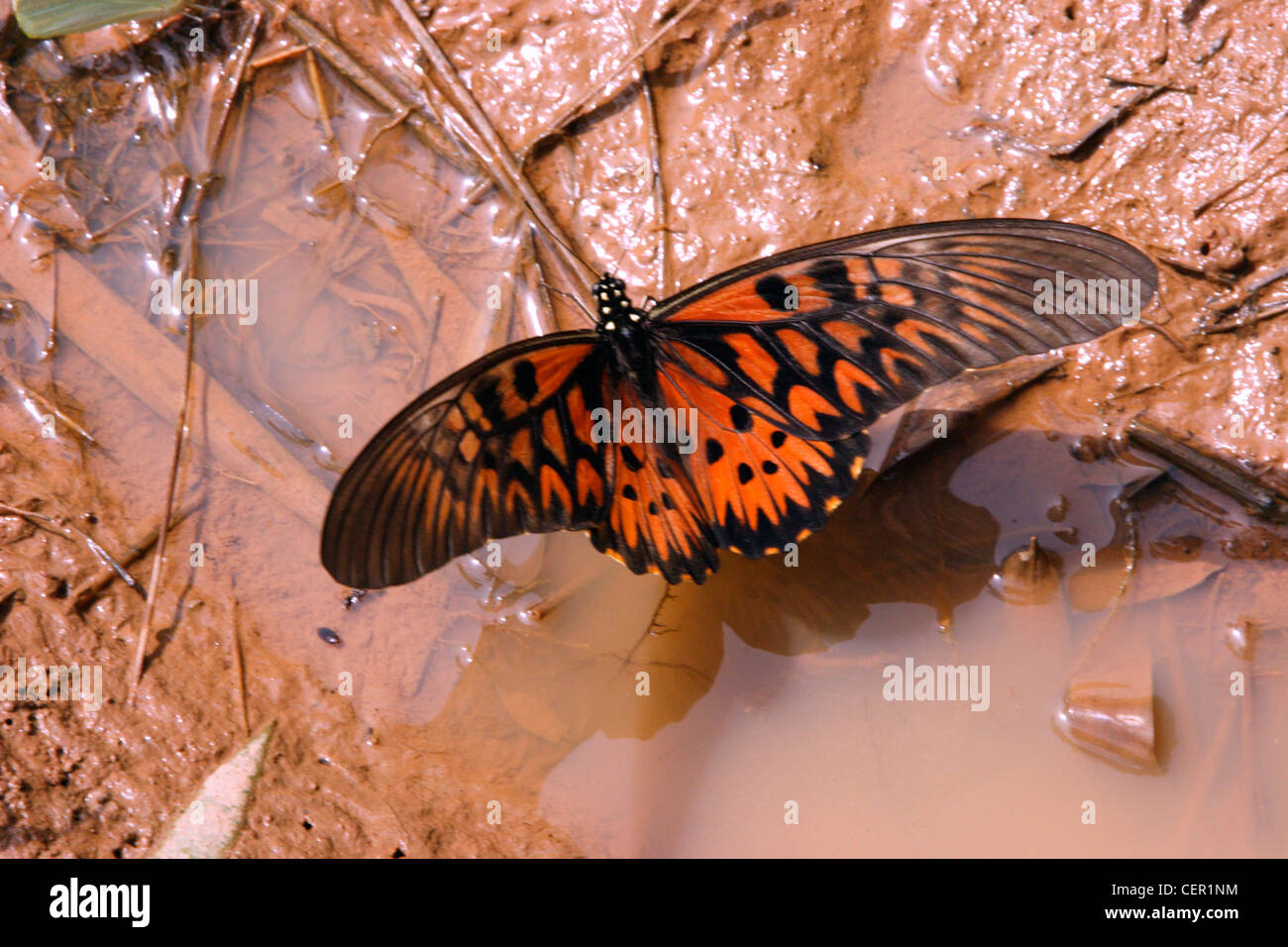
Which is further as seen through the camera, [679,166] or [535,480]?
[679,166]

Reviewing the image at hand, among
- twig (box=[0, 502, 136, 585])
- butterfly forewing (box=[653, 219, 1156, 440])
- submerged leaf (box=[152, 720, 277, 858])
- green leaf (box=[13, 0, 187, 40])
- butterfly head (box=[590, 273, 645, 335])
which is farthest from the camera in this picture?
green leaf (box=[13, 0, 187, 40])

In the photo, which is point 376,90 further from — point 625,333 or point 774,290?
point 774,290

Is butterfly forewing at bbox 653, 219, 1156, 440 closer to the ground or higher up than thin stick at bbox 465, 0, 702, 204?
closer to the ground

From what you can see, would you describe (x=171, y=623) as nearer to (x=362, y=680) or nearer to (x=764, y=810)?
(x=362, y=680)

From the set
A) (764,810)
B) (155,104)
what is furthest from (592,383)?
(155,104)

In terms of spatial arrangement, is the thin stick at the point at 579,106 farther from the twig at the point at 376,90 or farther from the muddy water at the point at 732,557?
the twig at the point at 376,90

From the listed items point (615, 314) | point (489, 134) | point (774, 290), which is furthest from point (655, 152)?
point (774, 290)

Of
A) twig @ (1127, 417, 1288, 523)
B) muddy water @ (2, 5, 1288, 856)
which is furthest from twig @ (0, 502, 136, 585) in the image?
twig @ (1127, 417, 1288, 523)

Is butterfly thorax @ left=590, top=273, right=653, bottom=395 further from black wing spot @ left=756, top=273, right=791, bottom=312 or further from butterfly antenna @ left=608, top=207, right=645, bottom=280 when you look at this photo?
butterfly antenna @ left=608, top=207, right=645, bottom=280
